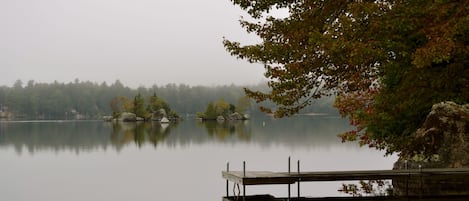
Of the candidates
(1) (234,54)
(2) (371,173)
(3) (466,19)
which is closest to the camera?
(3) (466,19)

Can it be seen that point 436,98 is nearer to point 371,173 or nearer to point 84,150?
point 371,173

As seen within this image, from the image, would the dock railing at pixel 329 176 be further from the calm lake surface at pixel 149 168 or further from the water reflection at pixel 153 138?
the water reflection at pixel 153 138

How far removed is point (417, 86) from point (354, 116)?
3.37 meters

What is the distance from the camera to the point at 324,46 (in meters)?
17.9

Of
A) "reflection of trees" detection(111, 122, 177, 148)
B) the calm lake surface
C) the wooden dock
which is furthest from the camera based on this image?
"reflection of trees" detection(111, 122, 177, 148)

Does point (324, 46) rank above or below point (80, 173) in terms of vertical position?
above

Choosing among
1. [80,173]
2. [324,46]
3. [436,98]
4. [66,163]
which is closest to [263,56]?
[324,46]

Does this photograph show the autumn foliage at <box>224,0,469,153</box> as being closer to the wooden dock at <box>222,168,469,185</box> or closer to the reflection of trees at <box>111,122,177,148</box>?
the wooden dock at <box>222,168,469,185</box>

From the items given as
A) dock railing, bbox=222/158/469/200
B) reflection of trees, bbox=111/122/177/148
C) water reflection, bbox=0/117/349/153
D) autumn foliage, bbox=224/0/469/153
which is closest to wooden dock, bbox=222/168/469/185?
dock railing, bbox=222/158/469/200

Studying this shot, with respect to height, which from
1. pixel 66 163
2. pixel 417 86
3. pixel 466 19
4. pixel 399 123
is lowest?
pixel 66 163

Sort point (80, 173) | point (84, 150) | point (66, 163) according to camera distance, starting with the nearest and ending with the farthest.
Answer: point (80, 173), point (66, 163), point (84, 150)

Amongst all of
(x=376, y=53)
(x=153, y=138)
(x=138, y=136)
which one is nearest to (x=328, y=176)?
(x=376, y=53)

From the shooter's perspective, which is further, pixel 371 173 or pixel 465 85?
pixel 465 85

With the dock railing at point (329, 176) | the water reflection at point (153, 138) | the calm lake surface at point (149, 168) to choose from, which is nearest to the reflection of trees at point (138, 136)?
the water reflection at point (153, 138)
